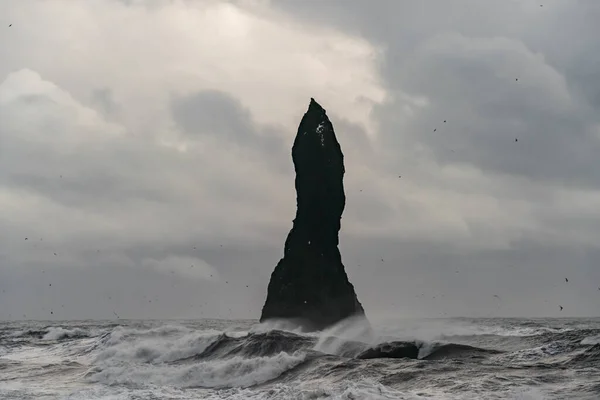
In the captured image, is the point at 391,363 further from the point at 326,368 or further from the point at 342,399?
the point at 342,399

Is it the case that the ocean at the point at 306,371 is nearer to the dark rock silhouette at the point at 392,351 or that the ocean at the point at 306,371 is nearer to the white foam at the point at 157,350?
the white foam at the point at 157,350

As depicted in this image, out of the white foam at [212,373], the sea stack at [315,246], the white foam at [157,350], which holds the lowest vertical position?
the white foam at [212,373]

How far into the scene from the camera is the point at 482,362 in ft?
80.7

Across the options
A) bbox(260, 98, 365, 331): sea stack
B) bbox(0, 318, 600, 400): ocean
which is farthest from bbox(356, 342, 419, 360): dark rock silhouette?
bbox(260, 98, 365, 331): sea stack

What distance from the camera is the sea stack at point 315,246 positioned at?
2151 inches

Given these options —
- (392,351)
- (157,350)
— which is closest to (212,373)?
(392,351)

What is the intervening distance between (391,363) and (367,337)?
67.4 feet

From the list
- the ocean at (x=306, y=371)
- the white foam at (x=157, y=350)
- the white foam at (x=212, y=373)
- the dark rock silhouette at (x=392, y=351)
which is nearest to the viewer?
the ocean at (x=306, y=371)

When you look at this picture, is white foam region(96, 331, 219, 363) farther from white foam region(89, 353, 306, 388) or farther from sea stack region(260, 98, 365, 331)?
sea stack region(260, 98, 365, 331)

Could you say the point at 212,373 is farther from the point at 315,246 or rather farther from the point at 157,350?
the point at 315,246

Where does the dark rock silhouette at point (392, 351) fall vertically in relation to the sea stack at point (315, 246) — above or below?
below

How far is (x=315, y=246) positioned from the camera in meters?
56.1

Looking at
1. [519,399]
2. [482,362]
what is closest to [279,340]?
[482,362]

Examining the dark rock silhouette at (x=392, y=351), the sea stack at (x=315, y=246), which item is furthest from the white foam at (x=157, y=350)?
the sea stack at (x=315, y=246)
